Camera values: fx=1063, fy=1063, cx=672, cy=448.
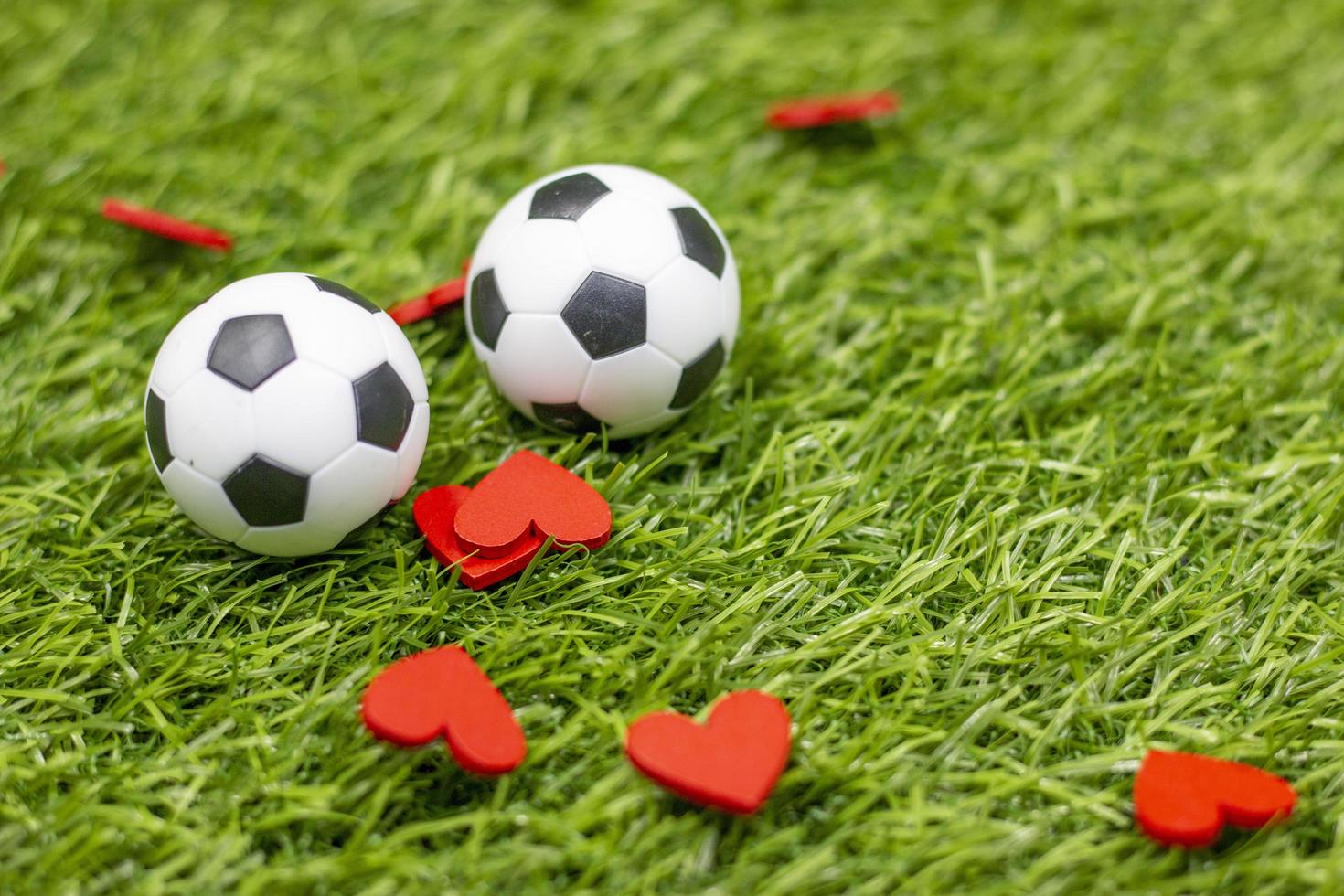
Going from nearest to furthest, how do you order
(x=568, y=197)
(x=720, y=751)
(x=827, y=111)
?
1. (x=720, y=751)
2. (x=568, y=197)
3. (x=827, y=111)

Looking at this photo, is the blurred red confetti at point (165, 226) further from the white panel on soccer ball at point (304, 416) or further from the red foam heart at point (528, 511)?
the red foam heart at point (528, 511)

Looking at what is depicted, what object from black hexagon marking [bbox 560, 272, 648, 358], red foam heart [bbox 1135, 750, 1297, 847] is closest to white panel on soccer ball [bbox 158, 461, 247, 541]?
black hexagon marking [bbox 560, 272, 648, 358]

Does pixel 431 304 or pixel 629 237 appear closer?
pixel 629 237

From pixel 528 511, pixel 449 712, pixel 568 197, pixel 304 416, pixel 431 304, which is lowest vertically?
pixel 449 712

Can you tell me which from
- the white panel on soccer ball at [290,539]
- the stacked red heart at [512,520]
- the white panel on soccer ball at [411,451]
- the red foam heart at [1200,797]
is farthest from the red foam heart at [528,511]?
the red foam heart at [1200,797]

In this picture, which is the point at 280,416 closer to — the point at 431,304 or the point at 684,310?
the point at 431,304

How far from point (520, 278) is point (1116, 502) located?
Answer: 1.30m

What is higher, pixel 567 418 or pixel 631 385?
pixel 631 385

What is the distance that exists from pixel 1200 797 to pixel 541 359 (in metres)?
1.35

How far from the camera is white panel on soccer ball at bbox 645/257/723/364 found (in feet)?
6.67

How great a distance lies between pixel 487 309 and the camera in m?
2.10

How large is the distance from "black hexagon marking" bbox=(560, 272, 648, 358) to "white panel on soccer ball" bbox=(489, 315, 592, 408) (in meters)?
0.02

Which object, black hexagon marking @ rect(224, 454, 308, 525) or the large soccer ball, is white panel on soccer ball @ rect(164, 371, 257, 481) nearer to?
black hexagon marking @ rect(224, 454, 308, 525)

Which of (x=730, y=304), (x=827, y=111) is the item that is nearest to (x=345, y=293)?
(x=730, y=304)
